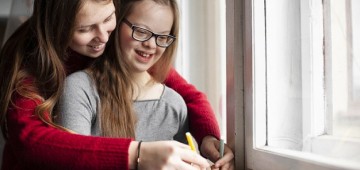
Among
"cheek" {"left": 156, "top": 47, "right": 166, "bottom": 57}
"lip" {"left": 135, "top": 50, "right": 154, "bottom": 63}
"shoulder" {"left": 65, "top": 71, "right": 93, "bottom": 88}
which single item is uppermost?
"cheek" {"left": 156, "top": 47, "right": 166, "bottom": 57}

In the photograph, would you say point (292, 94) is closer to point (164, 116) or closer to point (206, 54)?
point (164, 116)

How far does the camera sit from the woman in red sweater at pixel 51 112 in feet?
1.83

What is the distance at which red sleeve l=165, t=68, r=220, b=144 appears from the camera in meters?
0.78

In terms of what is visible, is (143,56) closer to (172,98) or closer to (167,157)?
(172,98)

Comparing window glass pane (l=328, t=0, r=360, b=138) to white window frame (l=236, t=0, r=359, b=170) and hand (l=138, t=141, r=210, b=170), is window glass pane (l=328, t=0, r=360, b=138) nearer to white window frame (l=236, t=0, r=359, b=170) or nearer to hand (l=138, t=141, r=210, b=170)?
white window frame (l=236, t=0, r=359, b=170)

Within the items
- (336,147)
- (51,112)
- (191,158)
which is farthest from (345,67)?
(51,112)

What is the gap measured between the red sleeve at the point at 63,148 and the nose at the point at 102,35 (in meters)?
0.18

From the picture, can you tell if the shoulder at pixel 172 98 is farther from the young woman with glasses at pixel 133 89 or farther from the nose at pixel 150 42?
the nose at pixel 150 42

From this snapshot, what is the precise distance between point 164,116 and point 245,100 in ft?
0.59

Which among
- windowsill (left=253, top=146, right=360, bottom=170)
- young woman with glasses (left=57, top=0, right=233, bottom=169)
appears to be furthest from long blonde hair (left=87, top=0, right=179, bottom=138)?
→ windowsill (left=253, top=146, right=360, bottom=170)

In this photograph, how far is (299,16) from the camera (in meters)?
0.67

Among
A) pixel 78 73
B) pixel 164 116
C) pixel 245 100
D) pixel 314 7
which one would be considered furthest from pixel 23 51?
pixel 314 7

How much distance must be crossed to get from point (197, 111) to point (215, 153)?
12 cm

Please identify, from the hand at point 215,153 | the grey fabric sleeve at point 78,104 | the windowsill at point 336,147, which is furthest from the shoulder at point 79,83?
the windowsill at point 336,147
